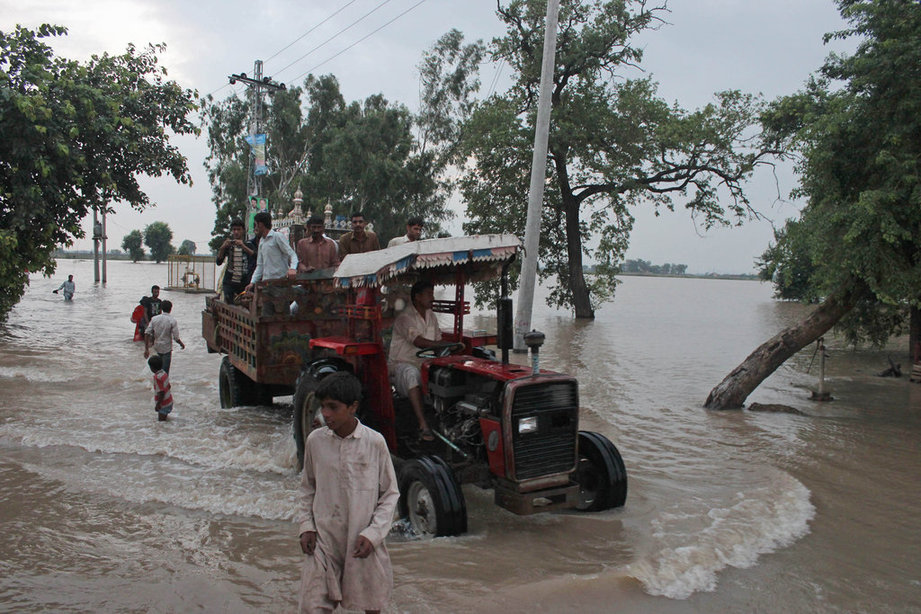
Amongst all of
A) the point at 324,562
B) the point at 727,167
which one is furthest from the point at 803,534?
the point at 727,167

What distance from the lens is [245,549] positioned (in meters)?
5.01

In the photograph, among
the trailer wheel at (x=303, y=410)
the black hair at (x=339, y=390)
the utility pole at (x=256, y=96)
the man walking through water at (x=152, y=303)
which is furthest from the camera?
the utility pole at (x=256, y=96)

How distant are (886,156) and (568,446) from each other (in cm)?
667

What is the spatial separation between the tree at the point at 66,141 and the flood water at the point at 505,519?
266 centimetres

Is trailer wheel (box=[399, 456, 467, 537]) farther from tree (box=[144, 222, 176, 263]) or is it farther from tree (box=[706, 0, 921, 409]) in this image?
tree (box=[144, 222, 176, 263])

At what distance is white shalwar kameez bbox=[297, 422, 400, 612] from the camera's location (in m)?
3.25

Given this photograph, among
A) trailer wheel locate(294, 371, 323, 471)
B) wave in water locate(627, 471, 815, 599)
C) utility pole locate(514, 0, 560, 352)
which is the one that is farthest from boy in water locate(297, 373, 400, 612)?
utility pole locate(514, 0, 560, 352)

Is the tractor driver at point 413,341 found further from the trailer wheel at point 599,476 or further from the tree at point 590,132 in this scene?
the tree at point 590,132

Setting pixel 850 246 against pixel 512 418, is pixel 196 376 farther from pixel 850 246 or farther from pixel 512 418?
pixel 850 246

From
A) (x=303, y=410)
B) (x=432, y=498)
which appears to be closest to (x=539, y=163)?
(x=303, y=410)

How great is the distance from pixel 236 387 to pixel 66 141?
516cm

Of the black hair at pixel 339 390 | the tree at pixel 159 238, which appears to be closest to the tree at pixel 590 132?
the black hair at pixel 339 390

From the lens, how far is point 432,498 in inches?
197

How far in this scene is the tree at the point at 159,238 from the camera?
5630 inches
